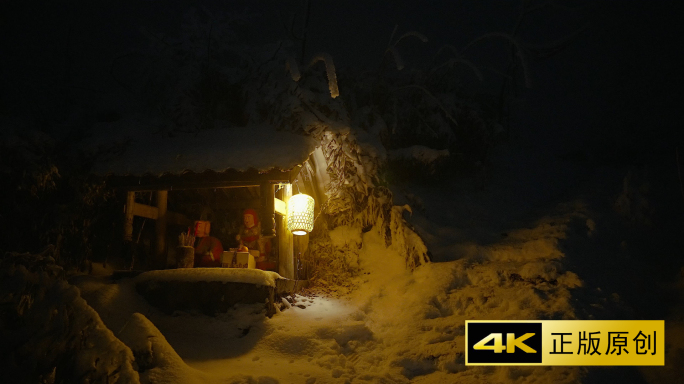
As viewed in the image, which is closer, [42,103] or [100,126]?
[100,126]

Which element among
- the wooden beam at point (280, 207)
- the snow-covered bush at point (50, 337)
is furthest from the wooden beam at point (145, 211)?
the snow-covered bush at point (50, 337)

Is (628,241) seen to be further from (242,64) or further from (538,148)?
(242,64)

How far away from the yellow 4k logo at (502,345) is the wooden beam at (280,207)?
4858mm

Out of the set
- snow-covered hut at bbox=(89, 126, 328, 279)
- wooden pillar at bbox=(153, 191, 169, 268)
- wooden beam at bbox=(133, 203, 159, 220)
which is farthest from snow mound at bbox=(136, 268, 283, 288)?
wooden beam at bbox=(133, 203, 159, 220)

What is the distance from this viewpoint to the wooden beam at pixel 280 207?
8.51 meters

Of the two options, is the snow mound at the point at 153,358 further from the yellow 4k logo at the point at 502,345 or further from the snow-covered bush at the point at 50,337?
the yellow 4k logo at the point at 502,345

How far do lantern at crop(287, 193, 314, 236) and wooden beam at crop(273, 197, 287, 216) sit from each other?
242 mm

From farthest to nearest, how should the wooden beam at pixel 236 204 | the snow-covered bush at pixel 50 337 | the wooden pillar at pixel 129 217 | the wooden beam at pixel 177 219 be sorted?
the wooden beam at pixel 236 204
the wooden beam at pixel 177 219
the wooden pillar at pixel 129 217
the snow-covered bush at pixel 50 337

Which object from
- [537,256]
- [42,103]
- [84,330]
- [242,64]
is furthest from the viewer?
[242,64]

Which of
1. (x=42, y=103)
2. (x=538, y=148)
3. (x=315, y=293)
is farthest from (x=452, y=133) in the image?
(x=42, y=103)

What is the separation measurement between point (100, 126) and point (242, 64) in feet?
14.4

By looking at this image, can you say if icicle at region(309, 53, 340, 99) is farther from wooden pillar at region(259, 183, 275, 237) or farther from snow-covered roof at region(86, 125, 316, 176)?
wooden pillar at region(259, 183, 275, 237)

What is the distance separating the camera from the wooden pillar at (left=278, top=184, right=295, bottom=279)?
28.5 ft

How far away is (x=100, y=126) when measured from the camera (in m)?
9.64
